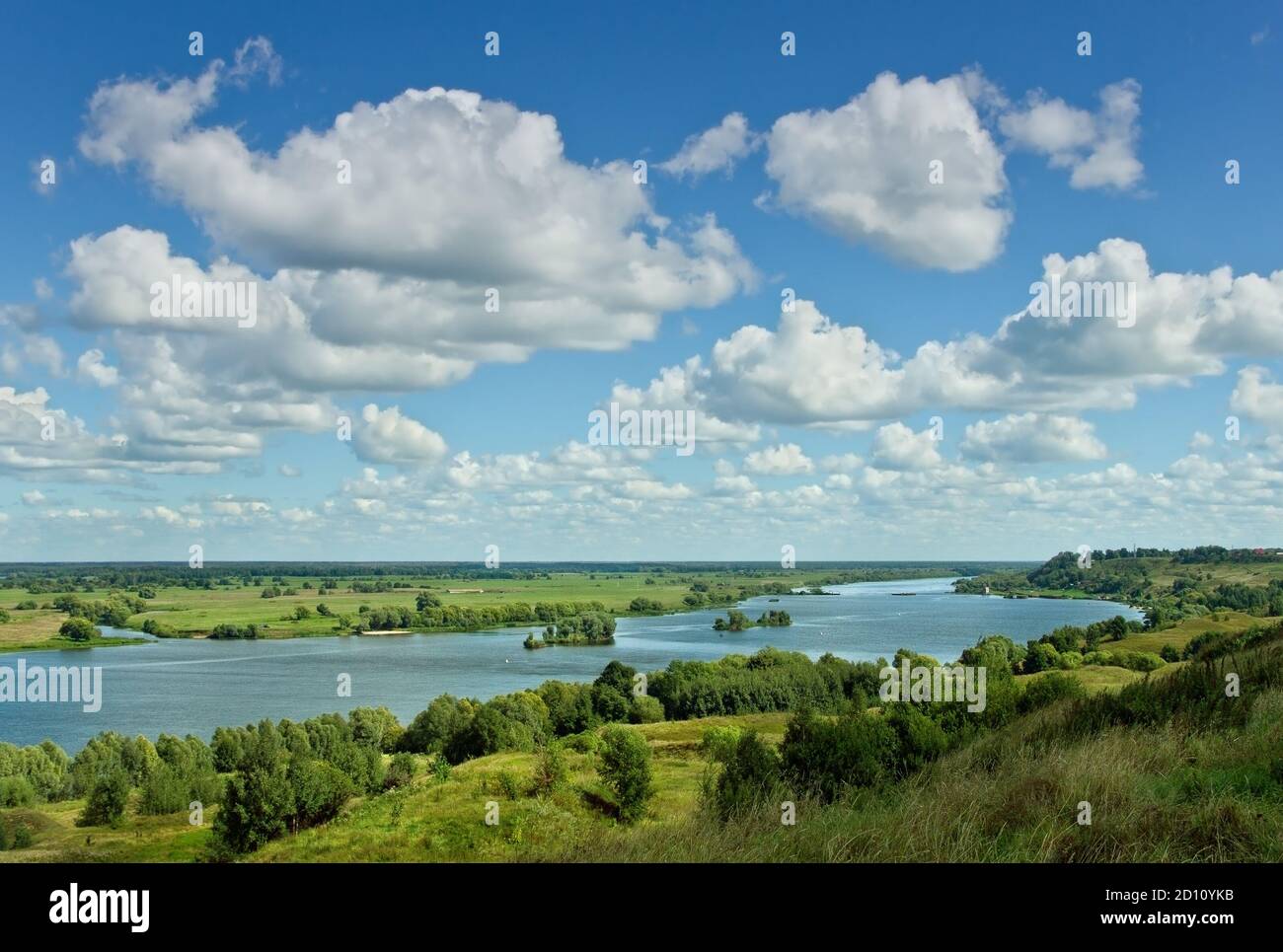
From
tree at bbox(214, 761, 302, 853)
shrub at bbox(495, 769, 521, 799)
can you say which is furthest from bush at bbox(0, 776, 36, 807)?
shrub at bbox(495, 769, 521, 799)

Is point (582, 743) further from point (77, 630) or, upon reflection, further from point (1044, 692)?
point (77, 630)

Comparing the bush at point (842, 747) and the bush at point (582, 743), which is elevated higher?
the bush at point (842, 747)

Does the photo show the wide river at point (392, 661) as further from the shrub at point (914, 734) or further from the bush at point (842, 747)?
the bush at point (842, 747)

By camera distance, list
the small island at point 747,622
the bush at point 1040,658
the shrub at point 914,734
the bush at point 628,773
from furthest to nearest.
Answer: the small island at point 747,622 → the bush at point 1040,658 → the bush at point 628,773 → the shrub at point 914,734

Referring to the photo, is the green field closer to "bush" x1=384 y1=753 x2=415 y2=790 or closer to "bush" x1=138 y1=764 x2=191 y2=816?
"bush" x1=138 y1=764 x2=191 y2=816

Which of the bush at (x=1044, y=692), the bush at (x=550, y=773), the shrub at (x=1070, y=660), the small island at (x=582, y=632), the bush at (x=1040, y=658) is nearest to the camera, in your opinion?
the bush at (x=1044, y=692)

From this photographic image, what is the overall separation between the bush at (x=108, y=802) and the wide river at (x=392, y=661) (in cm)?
1845

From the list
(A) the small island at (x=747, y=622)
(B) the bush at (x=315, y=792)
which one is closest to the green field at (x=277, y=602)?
(A) the small island at (x=747, y=622)

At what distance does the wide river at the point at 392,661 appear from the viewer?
281ft

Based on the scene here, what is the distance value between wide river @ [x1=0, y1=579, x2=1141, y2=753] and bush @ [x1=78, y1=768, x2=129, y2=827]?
18.5 meters
